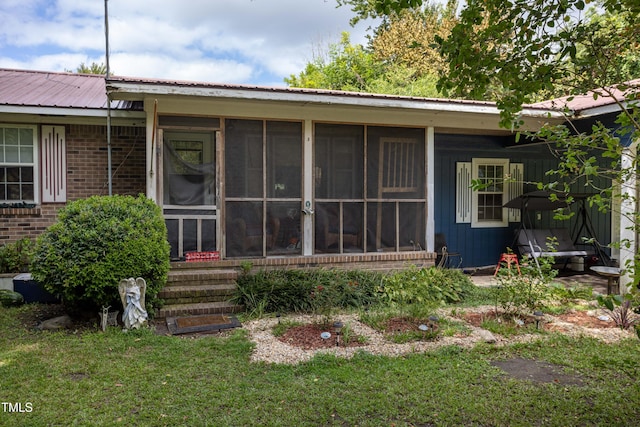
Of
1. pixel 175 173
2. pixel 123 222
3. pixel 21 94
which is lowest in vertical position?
pixel 123 222

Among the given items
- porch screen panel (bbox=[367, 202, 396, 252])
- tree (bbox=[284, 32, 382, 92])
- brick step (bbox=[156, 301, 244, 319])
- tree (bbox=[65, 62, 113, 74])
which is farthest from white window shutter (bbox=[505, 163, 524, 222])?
tree (bbox=[65, 62, 113, 74])

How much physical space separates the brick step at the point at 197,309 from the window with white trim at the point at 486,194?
17.5ft

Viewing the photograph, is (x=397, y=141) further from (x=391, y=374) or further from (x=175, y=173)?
(x=391, y=374)

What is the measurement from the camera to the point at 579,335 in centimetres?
505

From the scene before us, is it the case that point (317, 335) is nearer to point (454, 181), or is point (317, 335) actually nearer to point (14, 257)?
point (14, 257)

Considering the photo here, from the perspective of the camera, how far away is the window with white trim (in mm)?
9328

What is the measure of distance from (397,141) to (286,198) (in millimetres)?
2152

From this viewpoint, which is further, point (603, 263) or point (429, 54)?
point (429, 54)

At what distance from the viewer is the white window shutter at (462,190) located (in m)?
9.30

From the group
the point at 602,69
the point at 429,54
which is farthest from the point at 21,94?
the point at 429,54

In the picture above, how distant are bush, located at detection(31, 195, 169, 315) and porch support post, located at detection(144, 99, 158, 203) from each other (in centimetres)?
95

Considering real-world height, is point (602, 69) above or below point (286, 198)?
above

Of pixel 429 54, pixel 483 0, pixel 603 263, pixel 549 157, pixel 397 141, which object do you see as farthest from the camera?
pixel 429 54

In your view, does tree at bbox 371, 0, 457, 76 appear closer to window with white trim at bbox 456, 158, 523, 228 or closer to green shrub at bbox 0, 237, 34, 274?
window with white trim at bbox 456, 158, 523, 228
